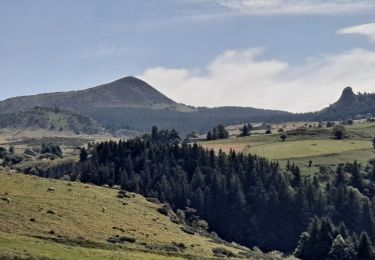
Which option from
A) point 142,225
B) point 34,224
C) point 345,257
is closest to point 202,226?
point 345,257

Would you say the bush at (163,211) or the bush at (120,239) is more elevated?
the bush at (120,239)

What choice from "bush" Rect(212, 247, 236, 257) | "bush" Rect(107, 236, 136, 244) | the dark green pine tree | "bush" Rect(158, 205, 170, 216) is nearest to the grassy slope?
"bush" Rect(107, 236, 136, 244)

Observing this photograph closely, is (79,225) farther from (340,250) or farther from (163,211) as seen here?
(340,250)

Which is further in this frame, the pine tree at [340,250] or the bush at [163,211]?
the bush at [163,211]

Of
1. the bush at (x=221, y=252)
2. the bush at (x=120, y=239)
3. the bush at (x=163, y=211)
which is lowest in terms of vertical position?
the bush at (x=221, y=252)

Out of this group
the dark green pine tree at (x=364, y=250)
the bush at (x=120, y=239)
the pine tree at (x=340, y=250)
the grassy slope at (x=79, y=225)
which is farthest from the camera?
the pine tree at (x=340, y=250)

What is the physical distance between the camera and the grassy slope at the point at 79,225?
93.4 metres

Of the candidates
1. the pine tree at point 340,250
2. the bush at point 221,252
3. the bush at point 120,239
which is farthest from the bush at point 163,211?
the bush at point 120,239

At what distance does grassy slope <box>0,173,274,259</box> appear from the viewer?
306ft

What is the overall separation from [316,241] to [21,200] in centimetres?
8011

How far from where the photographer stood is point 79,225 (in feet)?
382

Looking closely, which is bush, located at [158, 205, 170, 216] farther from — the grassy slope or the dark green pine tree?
the dark green pine tree

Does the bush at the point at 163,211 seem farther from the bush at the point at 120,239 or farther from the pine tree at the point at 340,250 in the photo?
the bush at the point at 120,239

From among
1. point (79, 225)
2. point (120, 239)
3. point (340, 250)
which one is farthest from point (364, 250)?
point (79, 225)
